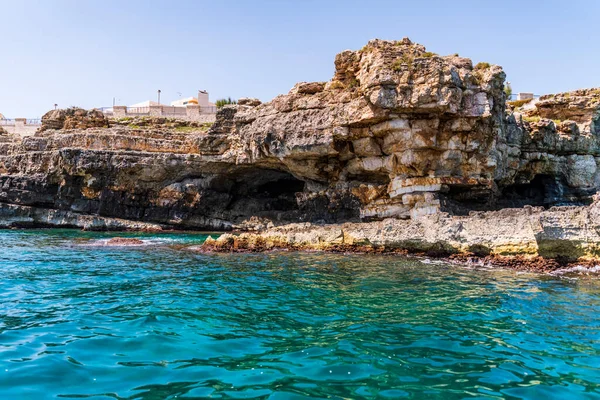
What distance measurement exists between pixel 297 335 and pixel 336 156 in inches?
869

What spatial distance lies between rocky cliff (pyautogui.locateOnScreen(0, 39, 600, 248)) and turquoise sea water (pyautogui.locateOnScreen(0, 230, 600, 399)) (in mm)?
11664

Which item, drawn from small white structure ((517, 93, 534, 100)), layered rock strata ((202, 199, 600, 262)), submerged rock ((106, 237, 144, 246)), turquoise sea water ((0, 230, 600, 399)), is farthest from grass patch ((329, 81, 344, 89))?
small white structure ((517, 93, 534, 100))

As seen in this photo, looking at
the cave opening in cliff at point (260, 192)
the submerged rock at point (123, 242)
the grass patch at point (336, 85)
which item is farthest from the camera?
the cave opening in cliff at point (260, 192)

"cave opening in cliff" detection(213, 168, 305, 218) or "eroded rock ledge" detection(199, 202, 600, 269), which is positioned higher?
"cave opening in cliff" detection(213, 168, 305, 218)

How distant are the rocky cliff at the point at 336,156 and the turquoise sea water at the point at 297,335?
11664 millimetres


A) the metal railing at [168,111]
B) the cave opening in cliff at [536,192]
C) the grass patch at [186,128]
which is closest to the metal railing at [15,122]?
the metal railing at [168,111]

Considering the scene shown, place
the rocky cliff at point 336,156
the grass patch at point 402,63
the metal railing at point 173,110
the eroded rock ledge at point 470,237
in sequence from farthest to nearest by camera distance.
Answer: the metal railing at point 173,110 < the rocky cliff at point 336,156 < the grass patch at point 402,63 < the eroded rock ledge at point 470,237

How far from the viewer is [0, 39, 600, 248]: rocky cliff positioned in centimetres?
2441

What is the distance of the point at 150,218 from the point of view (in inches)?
1378

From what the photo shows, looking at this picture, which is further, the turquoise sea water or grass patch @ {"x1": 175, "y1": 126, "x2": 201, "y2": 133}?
grass patch @ {"x1": 175, "y1": 126, "x2": 201, "y2": 133}

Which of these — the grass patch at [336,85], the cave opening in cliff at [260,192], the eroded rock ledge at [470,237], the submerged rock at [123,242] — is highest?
the grass patch at [336,85]

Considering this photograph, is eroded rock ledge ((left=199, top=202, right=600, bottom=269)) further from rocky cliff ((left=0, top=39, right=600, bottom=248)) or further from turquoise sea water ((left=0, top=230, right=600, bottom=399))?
rocky cliff ((left=0, top=39, right=600, bottom=248))

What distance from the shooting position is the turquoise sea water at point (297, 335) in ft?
18.5

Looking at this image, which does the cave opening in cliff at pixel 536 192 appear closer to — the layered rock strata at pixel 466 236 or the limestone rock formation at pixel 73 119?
the layered rock strata at pixel 466 236
